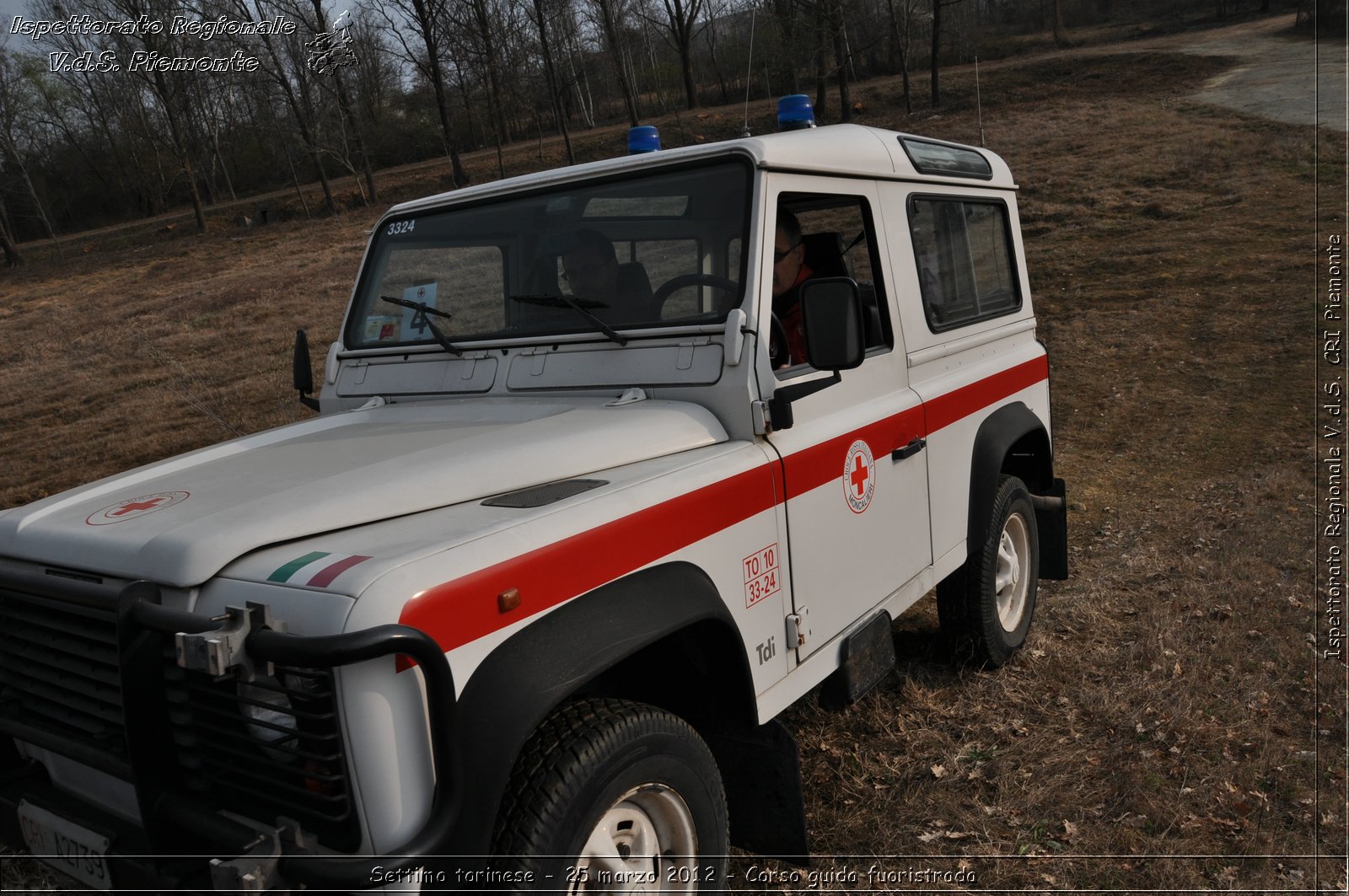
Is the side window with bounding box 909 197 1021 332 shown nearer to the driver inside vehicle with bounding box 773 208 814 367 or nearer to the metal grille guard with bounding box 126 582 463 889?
the driver inside vehicle with bounding box 773 208 814 367

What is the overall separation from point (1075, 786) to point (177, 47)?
30.1 meters

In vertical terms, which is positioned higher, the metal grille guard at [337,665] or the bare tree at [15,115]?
the bare tree at [15,115]

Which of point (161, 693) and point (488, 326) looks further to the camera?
point (488, 326)

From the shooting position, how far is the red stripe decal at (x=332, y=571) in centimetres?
195

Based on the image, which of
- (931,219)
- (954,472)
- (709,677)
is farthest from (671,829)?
(931,219)

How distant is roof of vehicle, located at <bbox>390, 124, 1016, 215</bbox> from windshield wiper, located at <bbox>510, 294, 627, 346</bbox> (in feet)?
1.45

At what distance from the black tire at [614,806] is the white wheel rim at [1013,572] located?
2.59 meters

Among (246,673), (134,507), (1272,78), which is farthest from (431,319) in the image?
(1272,78)

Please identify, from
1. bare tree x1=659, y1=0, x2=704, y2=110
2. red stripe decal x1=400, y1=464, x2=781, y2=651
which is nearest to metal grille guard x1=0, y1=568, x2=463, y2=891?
red stripe decal x1=400, y1=464, x2=781, y2=651

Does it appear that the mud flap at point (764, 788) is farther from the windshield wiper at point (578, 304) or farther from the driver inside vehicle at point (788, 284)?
→ the windshield wiper at point (578, 304)

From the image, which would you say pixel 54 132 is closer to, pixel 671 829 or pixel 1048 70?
pixel 1048 70

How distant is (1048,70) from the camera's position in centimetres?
3278

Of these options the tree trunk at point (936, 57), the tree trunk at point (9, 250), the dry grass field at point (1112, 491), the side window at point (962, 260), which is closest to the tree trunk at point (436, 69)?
the dry grass field at point (1112, 491)

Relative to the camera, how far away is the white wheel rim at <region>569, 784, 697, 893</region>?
2.31 m
